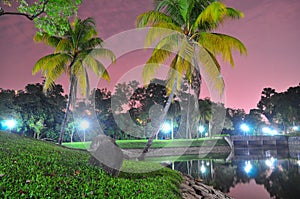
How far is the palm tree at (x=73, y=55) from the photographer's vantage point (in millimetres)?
15188

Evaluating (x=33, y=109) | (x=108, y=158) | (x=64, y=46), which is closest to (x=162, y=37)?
(x=64, y=46)

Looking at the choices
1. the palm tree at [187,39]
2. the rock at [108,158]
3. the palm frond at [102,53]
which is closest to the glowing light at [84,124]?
the palm frond at [102,53]

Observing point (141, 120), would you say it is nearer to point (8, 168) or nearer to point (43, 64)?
point (43, 64)

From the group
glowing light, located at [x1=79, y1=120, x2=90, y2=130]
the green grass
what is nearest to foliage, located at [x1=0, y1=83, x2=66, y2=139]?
glowing light, located at [x1=79, y1=120, x2=90, y2=130]

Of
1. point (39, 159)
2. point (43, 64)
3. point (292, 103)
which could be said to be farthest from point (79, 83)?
point (292, 103)

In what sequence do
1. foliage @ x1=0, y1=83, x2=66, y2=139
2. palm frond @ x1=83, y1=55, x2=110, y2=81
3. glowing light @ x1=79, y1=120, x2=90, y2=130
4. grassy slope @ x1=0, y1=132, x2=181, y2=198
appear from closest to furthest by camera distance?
grassy slope @ x1=0, y1=132, x2=181, y2=198, palm frond @ x1=83, y1=55, x2=110, y2=81, foliage @ x1=0, y1=83, x2=66, y2=139, glowing light @ x1=79, y1=120, x2=90, y2=130

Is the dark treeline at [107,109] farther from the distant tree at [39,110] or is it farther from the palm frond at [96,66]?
the palm frond at [96,66]

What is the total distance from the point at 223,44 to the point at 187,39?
164cm

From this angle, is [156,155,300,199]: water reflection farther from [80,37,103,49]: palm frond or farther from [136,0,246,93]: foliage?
[80,37,103,49]: palm frond

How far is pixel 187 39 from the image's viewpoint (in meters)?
11.9

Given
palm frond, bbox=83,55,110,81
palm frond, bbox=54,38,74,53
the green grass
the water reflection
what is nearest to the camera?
the water reflection

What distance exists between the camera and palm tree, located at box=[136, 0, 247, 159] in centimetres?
1161

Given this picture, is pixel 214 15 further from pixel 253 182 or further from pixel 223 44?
pixel 253 182

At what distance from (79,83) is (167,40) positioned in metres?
7.59
